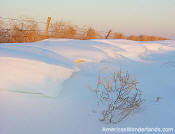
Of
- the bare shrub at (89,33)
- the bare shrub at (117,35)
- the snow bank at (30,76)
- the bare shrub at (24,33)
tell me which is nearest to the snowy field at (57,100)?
the snow bank at (30,76)

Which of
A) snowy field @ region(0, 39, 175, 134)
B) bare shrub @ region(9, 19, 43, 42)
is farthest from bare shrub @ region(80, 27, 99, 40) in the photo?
snowy field @ region(0, 39, 175, 134)

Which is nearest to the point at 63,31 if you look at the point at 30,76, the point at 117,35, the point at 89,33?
the point at 89,33

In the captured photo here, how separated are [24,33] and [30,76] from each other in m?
6.99

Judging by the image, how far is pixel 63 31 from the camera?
11.3m

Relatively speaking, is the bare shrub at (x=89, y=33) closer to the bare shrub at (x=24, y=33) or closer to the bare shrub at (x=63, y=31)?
the bare shrub at (x=63, y=31)

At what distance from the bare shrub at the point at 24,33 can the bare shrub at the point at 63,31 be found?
5.08 ft

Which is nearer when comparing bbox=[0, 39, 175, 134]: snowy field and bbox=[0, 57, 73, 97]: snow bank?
bbox=[0, 39, 175, 134]: snowy field

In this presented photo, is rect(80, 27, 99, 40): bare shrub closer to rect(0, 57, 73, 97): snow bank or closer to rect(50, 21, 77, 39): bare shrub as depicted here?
rect(50, 21, 77, 39): bare shrub

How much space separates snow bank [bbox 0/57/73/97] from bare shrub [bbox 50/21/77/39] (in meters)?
7.98

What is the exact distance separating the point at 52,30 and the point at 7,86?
28.3ft

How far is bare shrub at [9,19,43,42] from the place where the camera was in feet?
26.8

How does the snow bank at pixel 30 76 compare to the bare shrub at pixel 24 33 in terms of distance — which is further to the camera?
the bare shrub at pixel 24 33

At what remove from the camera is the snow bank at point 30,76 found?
211 centimetres

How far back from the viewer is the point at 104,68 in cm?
370
